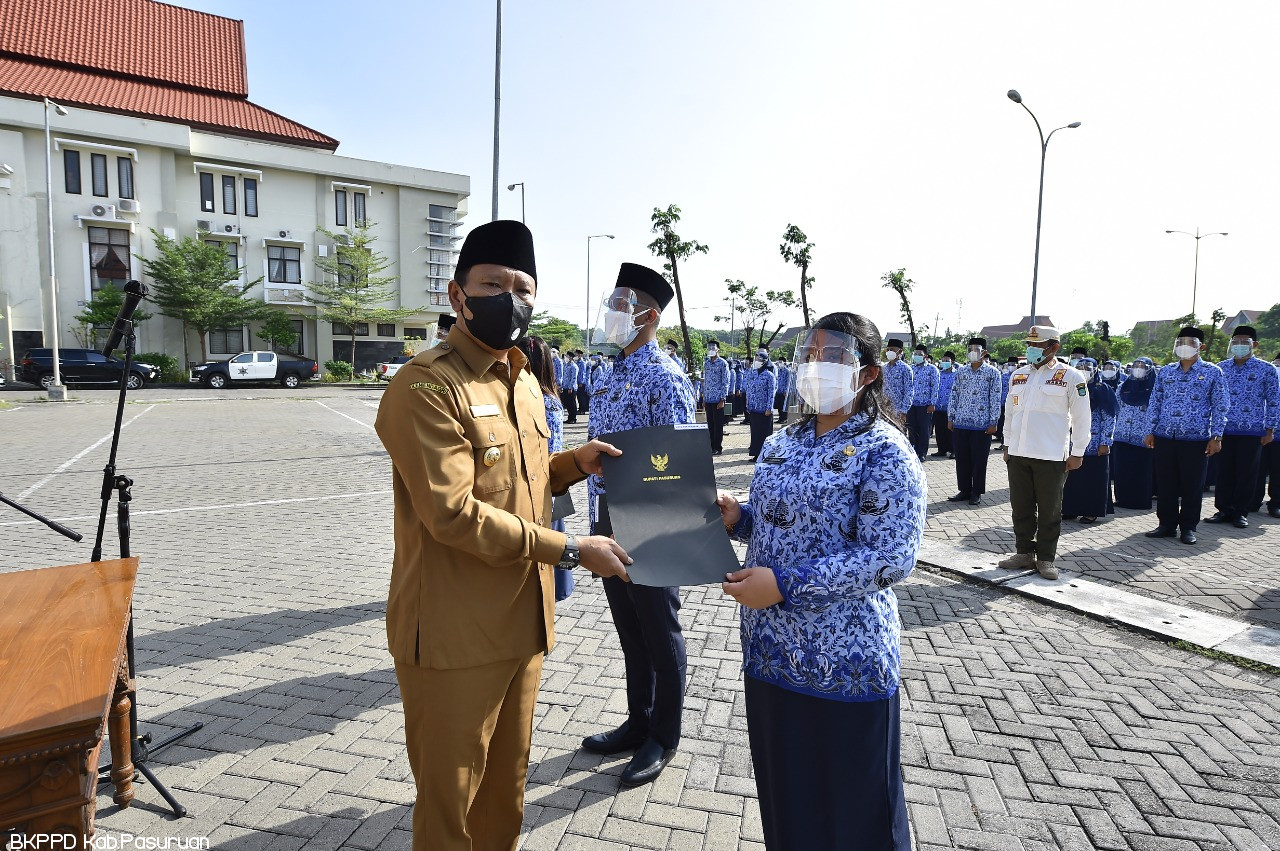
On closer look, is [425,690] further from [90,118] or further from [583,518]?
[90,118]

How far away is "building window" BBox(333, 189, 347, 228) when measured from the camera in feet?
138

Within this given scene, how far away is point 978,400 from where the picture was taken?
10180 mm

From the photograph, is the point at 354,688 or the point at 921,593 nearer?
the point at 354,688

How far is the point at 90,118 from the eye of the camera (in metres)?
34.5

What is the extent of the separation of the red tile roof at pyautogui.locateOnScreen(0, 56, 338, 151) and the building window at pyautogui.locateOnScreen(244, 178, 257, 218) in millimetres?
3165

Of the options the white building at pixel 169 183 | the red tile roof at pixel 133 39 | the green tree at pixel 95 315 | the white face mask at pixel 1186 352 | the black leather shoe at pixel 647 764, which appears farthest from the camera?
the red tile roof at pixel 133 39

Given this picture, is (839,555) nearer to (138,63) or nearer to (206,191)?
(206,191)

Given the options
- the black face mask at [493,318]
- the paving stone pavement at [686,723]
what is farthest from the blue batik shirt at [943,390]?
the black face mask at [493,318]

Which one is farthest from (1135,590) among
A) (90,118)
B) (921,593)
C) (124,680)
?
(90,118)

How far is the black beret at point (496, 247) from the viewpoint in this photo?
222 centimetres

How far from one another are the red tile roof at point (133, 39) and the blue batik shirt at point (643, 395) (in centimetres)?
5050

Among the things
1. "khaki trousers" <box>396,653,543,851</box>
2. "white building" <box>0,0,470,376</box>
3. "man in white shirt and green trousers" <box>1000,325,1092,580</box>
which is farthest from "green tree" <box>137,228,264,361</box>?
"khaki trousers" <box>396,653,543,851</box>

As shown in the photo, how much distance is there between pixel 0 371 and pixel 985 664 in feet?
132

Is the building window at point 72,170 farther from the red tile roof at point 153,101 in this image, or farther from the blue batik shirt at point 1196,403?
the blue batik shirt at point 1196,403
